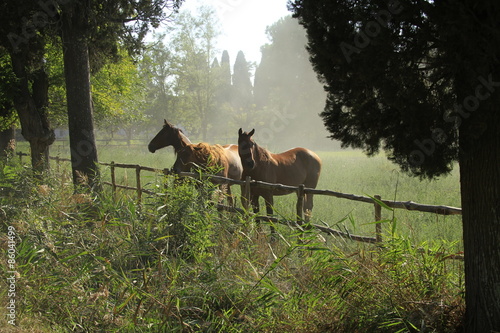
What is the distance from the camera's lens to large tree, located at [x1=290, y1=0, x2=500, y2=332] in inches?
97.0

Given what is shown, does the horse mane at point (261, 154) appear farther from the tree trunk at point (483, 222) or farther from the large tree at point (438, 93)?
the tree trunk at point (483, 222)

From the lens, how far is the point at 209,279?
3.47 metres

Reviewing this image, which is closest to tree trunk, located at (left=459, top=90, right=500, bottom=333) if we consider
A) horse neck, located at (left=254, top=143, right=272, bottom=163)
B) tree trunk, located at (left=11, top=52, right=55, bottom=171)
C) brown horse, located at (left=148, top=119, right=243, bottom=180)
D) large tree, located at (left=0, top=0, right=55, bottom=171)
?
horse neck, located at (left=254, top=143, right=272, bottom=163)

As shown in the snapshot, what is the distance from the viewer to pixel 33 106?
35.4 ft

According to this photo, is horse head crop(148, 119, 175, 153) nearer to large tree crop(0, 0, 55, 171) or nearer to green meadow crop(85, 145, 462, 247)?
green meadow crop(85, 145, 462, 247)

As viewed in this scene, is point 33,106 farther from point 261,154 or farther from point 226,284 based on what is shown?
point 226,284

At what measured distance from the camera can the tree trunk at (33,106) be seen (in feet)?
34.8

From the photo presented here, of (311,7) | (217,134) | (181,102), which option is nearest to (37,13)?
(311,7)

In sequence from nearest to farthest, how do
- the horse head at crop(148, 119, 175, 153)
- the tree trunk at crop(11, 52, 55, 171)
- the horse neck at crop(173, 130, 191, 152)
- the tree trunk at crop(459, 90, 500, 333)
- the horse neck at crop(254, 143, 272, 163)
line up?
the tree trunk at crop(459, 90, 500, 333)
the horse neck at crop(254, 143, 272, 163)
the horse neck at crop(173, 130, 191, 152)
the horse head at crop(148, 119, 175, 153)
the tree trunk at crop(11, 52, 55, 171)

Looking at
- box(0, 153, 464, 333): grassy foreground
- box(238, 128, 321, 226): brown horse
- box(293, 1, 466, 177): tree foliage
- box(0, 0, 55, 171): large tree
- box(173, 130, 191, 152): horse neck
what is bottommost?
box(0, 153, 464, 333): grassy foreground

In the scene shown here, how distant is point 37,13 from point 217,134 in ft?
151

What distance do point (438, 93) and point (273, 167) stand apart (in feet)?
18.0

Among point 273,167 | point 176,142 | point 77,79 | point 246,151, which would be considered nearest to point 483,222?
point 246,151

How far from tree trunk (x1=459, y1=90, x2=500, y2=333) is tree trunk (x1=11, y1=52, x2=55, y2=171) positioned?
983cm
